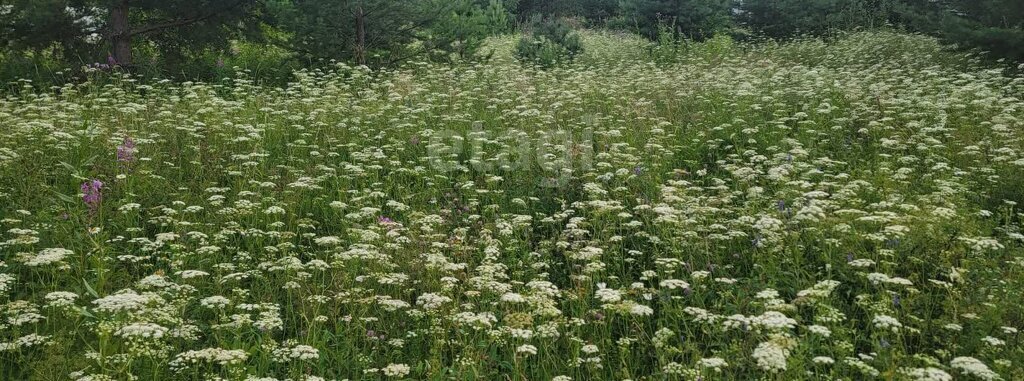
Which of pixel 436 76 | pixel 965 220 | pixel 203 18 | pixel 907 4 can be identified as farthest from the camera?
pixel 907 4

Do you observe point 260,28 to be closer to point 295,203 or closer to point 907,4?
point 295,203

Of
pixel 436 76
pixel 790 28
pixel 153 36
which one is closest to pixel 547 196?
pixel 436 76

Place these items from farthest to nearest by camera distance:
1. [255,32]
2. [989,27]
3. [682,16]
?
[682,16] → [255,32] → [989,27]

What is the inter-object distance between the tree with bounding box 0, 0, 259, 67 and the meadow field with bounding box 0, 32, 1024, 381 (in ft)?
11.7

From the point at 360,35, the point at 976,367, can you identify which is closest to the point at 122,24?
the point at 360,35

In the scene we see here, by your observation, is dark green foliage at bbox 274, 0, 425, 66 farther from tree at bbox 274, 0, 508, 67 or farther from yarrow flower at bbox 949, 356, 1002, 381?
yarrow flower at bbox 949, 356, 1002, 381

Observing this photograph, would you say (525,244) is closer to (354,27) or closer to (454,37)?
(354,27)

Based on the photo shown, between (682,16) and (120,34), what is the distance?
46.4ft

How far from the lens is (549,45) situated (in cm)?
1579

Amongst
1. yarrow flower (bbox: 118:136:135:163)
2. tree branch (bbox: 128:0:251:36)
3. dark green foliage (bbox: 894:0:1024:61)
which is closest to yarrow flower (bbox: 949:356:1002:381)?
yarrow flower (bbox: 118:136:135:163)

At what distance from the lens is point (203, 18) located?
12195mm

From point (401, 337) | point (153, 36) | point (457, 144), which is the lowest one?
point (401, 337)

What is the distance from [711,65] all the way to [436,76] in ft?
20.4

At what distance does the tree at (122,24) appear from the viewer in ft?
35.0
